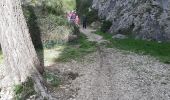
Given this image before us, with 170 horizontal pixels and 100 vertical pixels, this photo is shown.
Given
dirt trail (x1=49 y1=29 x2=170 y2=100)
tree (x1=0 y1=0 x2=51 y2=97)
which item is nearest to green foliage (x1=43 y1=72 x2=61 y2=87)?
dirt trail (x1=49 y1=29 x2=170 y2=100)

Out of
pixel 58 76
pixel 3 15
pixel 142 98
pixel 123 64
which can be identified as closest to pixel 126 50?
pixel 123 64

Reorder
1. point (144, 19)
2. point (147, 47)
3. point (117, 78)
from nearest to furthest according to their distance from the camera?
point (117, 78) → point (147, 47) → point (144, 19)

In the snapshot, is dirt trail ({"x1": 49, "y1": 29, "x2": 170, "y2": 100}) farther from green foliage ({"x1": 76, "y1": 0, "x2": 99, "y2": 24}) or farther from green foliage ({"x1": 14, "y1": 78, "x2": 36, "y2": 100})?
green foliage ({"x1": 76, "y1": 0, "x2": 99, "y2": 24})

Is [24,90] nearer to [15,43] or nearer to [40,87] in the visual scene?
[40,87]

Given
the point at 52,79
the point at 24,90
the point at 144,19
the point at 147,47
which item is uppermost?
the point at 144,19

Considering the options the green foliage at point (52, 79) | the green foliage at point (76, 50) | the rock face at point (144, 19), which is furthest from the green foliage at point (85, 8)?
the green foliage at point (52, 79)

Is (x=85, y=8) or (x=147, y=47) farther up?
(x=85, y=8)

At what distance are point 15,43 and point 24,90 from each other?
1510 millimetres

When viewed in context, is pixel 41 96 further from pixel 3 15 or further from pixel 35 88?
pixel 3 15

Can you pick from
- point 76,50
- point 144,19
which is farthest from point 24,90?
point 144,19

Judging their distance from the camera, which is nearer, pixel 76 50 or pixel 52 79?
pixel 52 79

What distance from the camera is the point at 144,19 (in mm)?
24891

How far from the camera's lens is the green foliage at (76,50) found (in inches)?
636

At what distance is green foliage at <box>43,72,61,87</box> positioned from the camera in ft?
37.6
